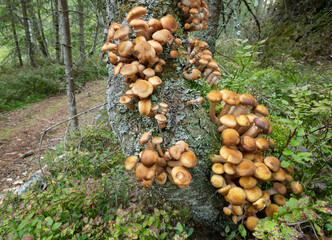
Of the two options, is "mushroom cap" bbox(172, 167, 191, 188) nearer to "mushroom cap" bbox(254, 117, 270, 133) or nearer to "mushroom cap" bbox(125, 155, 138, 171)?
"mushroom cap" bbox(125, 155, 138, 171)

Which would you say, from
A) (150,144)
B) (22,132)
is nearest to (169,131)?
(150,144)

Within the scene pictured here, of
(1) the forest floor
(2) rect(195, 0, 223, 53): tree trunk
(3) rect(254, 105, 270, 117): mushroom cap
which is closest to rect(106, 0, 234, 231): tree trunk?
(3) rect(254, 105, 270, 117): mushroom cap

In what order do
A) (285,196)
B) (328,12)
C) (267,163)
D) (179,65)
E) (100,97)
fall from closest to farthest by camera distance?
(267,163) → (285,196) → (179,65) → (328,12) → (100,97)

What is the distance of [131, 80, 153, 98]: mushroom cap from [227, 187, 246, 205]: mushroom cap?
112 cm

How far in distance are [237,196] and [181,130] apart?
29.9 inches

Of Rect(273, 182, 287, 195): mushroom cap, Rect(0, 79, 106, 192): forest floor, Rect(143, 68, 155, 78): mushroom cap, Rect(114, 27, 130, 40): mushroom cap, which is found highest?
Rect(114, 27, 130, 40): mushroom cap

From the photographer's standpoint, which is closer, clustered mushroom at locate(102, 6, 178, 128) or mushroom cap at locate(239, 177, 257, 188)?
mushroom cap at locate(239, 177, 257, 188)

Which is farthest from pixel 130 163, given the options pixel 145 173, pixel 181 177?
pixel 181 177

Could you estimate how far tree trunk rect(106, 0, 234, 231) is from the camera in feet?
5.97

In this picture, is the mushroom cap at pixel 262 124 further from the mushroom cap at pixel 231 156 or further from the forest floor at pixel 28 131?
the forest floor at pixel 28 131

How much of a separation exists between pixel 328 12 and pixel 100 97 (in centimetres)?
1021

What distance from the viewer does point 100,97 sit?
10.1 metres

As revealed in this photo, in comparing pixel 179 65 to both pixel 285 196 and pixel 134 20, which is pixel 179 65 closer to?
pixel 134 20

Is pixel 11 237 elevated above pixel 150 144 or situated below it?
below
